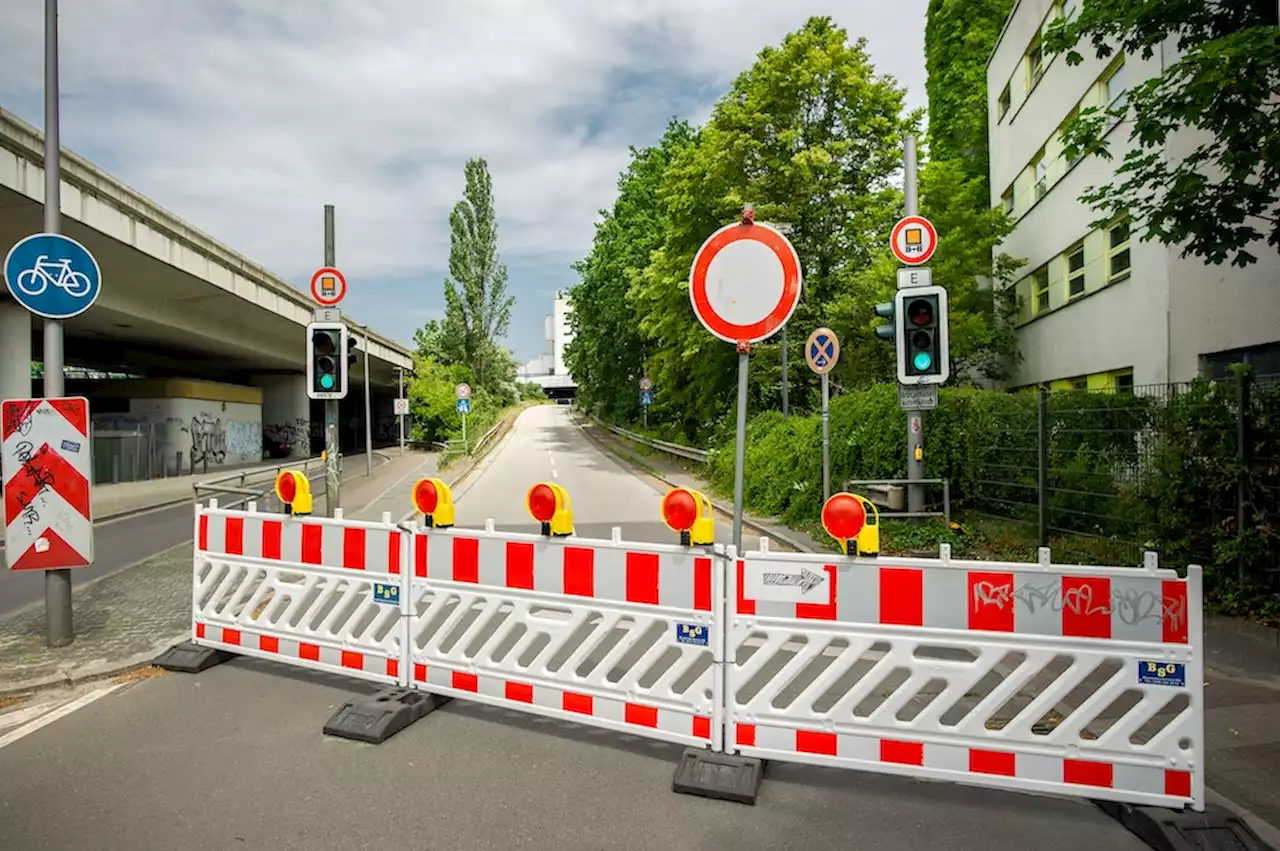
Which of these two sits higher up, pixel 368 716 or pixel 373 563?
pixel 373 563

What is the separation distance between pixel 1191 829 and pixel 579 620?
290 centimetres

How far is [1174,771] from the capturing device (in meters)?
3.30

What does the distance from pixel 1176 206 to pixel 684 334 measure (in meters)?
15.1

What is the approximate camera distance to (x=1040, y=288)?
21719 mm

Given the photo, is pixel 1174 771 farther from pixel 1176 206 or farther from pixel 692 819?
pixel 1176 206

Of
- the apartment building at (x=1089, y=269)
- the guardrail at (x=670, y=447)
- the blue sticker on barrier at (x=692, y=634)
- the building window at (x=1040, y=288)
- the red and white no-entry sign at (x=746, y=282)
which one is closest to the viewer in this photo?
the blue sticker on barrier at (x=692, y=634)

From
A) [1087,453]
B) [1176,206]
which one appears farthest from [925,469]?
[1176,206]

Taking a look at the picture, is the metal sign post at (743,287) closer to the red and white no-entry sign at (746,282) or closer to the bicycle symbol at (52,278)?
the red and white no-entry sign at (746,282)

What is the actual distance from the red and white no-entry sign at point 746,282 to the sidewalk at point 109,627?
5.07 metres

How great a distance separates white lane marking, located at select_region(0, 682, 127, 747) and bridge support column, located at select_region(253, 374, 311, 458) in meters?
40.5

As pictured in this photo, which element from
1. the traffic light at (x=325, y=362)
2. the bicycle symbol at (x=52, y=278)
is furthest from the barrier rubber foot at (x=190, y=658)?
the traffic light at (x=325, y=362)

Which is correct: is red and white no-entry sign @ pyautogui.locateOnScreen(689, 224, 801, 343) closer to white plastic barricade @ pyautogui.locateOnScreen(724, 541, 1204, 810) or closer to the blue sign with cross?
white plastic barricade @ pyautogui.locateOnScreen(724, 541, 1204, 810)

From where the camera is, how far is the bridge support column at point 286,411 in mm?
42969

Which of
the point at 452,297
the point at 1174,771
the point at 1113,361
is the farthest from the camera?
the point at 452,297
